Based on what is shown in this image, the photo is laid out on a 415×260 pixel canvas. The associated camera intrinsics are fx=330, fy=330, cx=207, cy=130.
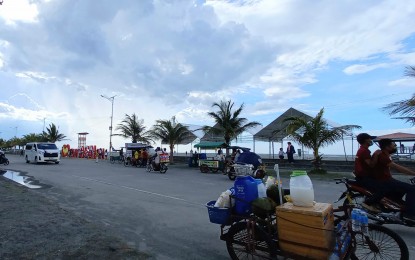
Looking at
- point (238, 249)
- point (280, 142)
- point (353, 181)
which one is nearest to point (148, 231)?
point (238, 249)

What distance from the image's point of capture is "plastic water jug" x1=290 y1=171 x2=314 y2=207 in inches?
170

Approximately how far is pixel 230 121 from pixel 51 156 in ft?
56.1

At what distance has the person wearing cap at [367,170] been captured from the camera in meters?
6.08

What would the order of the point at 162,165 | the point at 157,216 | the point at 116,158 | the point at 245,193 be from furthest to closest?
the point at 116,158, the point at 162,165, the point at 157,216, the point at 245,193

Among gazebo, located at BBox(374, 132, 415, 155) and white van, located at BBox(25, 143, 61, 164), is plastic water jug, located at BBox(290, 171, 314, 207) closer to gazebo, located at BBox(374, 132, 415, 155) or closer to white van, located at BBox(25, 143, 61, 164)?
gazebo, located at BBox(374, 132, 415, 155)

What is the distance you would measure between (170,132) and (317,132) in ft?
57.1

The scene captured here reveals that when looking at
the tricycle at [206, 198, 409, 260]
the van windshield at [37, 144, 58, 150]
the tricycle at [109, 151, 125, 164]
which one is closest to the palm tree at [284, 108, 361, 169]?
the tricycle at [206, 198, 409, 260]

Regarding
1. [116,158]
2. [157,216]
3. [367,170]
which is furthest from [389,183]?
[116,158]

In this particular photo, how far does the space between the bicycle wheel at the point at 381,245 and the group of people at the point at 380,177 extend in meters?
1.83

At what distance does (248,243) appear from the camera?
4676 mm

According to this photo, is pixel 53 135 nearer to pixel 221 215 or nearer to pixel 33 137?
pixel 33 137

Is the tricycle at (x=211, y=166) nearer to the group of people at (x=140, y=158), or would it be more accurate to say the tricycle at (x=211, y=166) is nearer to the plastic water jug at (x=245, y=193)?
the group of people at (x=140, y=158)

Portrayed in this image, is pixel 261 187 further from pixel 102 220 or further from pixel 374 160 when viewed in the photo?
pixel 102 220

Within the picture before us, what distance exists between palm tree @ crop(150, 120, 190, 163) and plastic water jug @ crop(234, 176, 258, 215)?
30.0 m
